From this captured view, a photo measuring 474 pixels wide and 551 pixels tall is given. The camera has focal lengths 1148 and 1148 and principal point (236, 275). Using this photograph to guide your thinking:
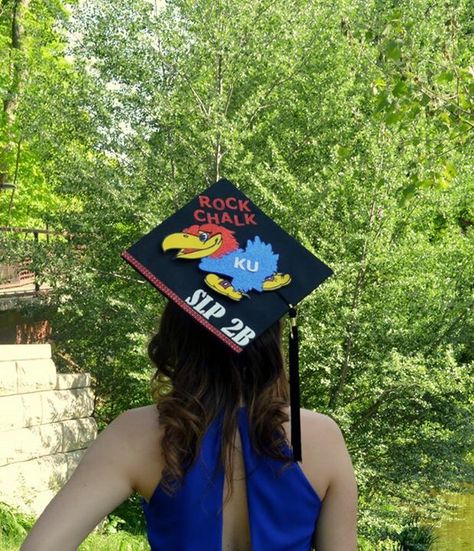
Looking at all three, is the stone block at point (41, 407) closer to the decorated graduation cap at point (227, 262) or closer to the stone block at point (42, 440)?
the stone block at point (42, 440)

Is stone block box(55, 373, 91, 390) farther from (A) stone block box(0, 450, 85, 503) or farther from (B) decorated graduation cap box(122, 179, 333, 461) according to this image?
(B) decorated graduation cap box(122, 179, 333, 461)

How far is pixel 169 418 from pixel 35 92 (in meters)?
16.4

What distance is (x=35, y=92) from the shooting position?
59.2 feet

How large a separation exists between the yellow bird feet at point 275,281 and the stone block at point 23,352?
8.50m

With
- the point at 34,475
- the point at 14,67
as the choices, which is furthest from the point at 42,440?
the point at 14,67

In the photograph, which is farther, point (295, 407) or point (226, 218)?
point (226, 218)

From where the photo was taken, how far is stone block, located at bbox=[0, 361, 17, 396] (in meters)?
10.9

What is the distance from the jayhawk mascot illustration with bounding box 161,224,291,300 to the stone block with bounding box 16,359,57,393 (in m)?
8.90

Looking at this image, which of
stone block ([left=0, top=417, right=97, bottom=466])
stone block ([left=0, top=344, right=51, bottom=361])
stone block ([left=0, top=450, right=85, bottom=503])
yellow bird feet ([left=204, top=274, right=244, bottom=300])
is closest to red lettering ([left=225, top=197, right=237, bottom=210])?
yellow bird feet ([left=204, top=274, right=244, bottom=300])

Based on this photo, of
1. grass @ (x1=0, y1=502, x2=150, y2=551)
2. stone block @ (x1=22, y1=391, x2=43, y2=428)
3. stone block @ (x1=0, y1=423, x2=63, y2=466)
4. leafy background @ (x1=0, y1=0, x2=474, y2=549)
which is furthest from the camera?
leafy background @ (x1=0, y1=0, x2=474, y2=549)

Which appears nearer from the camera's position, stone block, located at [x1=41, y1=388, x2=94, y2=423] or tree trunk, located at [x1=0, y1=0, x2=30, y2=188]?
stone block, located at [x1=41, y1=388, x2=94, y2=423]

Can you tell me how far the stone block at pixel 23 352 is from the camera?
1079 centimetres

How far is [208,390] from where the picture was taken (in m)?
2.29

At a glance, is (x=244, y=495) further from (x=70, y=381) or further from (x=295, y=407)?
(x=70, y=381)
